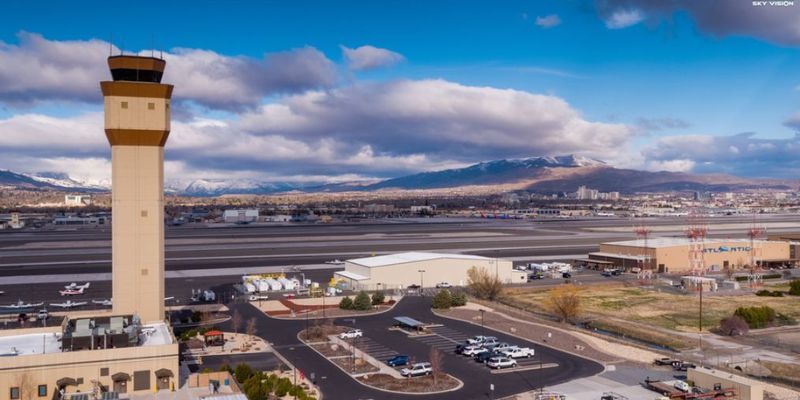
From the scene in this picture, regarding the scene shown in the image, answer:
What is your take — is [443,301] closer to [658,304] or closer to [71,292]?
[658,304]

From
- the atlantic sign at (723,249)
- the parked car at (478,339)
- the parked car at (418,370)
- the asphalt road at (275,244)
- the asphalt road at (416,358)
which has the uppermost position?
the atlantic sign at (723,249)

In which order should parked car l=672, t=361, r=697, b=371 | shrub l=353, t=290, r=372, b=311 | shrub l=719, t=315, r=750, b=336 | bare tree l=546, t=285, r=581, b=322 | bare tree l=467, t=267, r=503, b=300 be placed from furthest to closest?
bare tree l=467, t=267, r=503, b=300 < shrub l=353, t=290, r=372, b=311 < bare tree l=546, t=285, r=581, b=322 < shrub l=719, t=315, r=750, b=336 < parked car l=672, t=361, r=697, b=371

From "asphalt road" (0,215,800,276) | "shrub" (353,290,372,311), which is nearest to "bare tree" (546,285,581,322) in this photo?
"shrub" (353,290,372,311)

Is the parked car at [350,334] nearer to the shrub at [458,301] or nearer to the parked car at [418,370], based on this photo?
the parked car at [418,370]

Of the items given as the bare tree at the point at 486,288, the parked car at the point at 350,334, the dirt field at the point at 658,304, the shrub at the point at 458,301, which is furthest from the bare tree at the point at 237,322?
the dirt field at the point at 658,304

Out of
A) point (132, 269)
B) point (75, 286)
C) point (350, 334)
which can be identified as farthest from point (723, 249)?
point (132, 269)

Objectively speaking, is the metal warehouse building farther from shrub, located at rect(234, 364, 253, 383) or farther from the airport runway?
shrub, located at rect(234, 364, 253, 383)

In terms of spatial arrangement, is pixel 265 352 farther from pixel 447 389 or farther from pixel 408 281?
pixel 408 281
